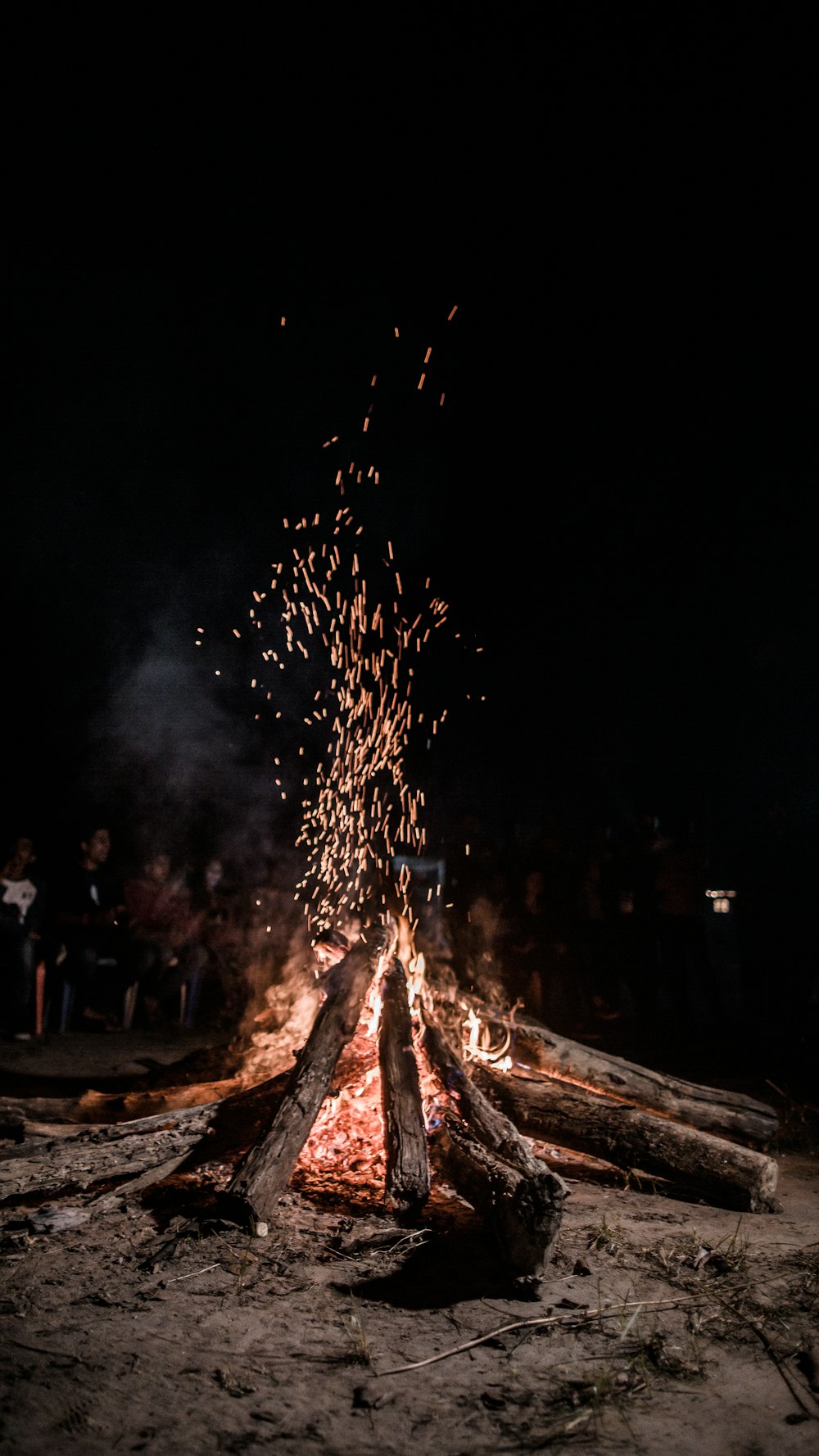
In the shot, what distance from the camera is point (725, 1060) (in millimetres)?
7148

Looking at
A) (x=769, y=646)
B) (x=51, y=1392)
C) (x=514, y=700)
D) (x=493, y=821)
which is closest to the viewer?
(x=51, y=1392)

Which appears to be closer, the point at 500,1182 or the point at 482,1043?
the point at 500,1182

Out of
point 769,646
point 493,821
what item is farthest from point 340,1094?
point 769,646

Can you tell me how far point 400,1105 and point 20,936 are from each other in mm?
5150

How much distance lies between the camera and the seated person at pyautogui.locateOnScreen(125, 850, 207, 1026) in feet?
27.8

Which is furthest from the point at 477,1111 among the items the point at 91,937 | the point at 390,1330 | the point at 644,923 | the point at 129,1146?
the point at 91,937

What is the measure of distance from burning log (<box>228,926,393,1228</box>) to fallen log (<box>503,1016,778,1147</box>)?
1164 mm

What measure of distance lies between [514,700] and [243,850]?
44.6ft

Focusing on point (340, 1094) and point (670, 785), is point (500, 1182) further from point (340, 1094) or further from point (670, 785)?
point (670, 785)

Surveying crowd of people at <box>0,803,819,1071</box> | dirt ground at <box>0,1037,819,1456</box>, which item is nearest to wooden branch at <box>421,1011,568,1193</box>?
dirt ground at <box>0,1037,819,1456</box>

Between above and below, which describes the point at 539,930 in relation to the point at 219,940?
above

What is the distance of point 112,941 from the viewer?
27.6ft

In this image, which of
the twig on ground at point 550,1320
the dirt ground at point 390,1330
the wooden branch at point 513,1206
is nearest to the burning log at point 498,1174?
the wooden branch at point 513,1206

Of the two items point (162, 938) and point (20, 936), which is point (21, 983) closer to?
point (20, 936)
